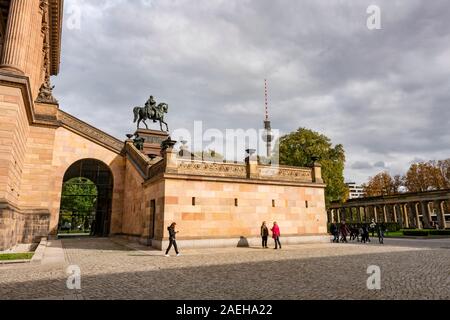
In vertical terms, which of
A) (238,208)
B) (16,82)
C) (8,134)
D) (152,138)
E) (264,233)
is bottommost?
(264,233)

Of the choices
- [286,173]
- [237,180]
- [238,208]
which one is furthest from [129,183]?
[286,173]

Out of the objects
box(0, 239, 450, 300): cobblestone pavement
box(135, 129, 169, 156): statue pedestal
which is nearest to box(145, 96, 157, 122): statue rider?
box(135, 129, 169, 156): statue pedestal

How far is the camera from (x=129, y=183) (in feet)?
82.4

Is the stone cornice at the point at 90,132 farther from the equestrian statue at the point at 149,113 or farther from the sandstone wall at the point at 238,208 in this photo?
the sandstone wall at the point at 238,208

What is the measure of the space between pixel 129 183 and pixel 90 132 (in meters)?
6.02

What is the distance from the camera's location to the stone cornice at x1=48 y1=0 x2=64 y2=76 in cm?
2576

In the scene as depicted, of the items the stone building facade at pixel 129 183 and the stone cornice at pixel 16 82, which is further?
the stone building facade at pixel 129 183

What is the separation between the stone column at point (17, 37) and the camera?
16266 millimetres

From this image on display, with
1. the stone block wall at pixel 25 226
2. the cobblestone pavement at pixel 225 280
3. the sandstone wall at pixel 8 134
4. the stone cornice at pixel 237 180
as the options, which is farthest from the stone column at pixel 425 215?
the sandstone wall at pixel 8 134

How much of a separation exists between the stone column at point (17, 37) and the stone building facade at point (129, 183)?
6 cm

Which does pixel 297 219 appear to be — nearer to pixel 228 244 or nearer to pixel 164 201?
pixel 228 244

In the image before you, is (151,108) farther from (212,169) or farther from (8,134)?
(8,134)

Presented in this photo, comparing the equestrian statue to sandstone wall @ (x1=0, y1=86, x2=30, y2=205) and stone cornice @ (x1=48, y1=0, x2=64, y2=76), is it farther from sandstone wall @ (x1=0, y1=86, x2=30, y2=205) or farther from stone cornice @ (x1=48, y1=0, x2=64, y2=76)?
sandstone wall @ (x1=0, y1=86, x2=30, y2=205)
